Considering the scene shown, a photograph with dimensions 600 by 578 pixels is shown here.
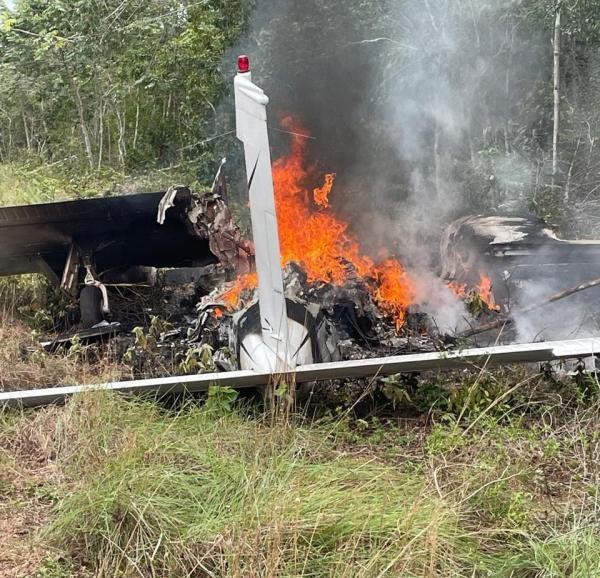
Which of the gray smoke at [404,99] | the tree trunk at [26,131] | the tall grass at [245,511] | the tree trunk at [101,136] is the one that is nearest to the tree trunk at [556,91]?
the gray smoke at [404,99]

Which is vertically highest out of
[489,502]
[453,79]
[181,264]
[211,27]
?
[211,27]

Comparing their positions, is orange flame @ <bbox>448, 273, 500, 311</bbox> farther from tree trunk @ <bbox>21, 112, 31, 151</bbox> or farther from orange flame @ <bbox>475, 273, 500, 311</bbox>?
tree trunk @ <bbox>21, 112, 31, 151</bbox>

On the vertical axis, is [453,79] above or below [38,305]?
above

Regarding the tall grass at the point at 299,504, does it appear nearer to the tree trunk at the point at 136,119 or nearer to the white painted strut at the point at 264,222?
the white painted strut at the point at 264,222

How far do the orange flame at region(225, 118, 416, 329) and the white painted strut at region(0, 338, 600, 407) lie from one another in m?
2.81

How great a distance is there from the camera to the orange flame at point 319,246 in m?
8.44

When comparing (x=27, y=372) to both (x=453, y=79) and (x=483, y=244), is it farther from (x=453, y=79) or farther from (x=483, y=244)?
(x=453, y=79)

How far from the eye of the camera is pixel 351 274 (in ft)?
27.7

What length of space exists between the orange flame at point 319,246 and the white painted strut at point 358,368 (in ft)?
9.21

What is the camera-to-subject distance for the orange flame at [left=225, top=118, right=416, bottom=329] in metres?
8.44

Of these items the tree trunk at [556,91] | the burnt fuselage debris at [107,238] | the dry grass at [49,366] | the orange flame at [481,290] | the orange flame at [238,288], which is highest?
the tree trunk at [556,91]

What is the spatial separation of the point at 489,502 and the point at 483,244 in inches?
214

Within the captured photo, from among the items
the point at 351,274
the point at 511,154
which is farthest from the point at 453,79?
the point at 351,274

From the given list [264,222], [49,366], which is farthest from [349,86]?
[49,366]
